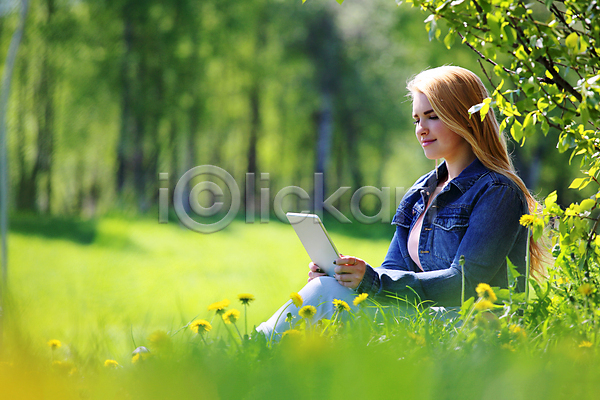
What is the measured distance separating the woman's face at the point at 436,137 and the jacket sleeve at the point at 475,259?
36 centimetres

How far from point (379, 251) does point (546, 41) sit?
13.2 m

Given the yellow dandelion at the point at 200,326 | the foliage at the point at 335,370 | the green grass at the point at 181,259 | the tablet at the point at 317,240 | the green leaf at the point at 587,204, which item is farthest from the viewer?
the green grass at the point at 181,259

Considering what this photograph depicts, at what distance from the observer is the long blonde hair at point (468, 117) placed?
2494 mm

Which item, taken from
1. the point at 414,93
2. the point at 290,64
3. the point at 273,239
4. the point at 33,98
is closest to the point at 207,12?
the point at 290,64

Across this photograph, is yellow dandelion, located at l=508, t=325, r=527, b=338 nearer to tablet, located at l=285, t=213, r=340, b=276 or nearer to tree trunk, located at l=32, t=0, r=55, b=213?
tablet, located at l=285, t=213, r=340, b=276

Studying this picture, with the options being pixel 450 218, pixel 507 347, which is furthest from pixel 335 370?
pixel 450 218

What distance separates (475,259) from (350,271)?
0.52 metres

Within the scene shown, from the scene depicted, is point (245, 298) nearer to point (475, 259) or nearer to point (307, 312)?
point (307, 312)

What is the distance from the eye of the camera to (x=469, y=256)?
2236 mm

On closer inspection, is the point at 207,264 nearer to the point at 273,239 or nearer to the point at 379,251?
the point at 273,239

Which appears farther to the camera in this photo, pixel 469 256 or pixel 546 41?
pixel 469 256

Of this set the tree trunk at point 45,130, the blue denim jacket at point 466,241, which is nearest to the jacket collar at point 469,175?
the blue denim jacket at point 466,241

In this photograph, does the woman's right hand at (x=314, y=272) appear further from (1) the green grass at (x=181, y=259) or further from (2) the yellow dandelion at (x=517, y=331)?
(1) the green grass at (x=181, y=259)

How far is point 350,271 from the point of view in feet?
7.38
